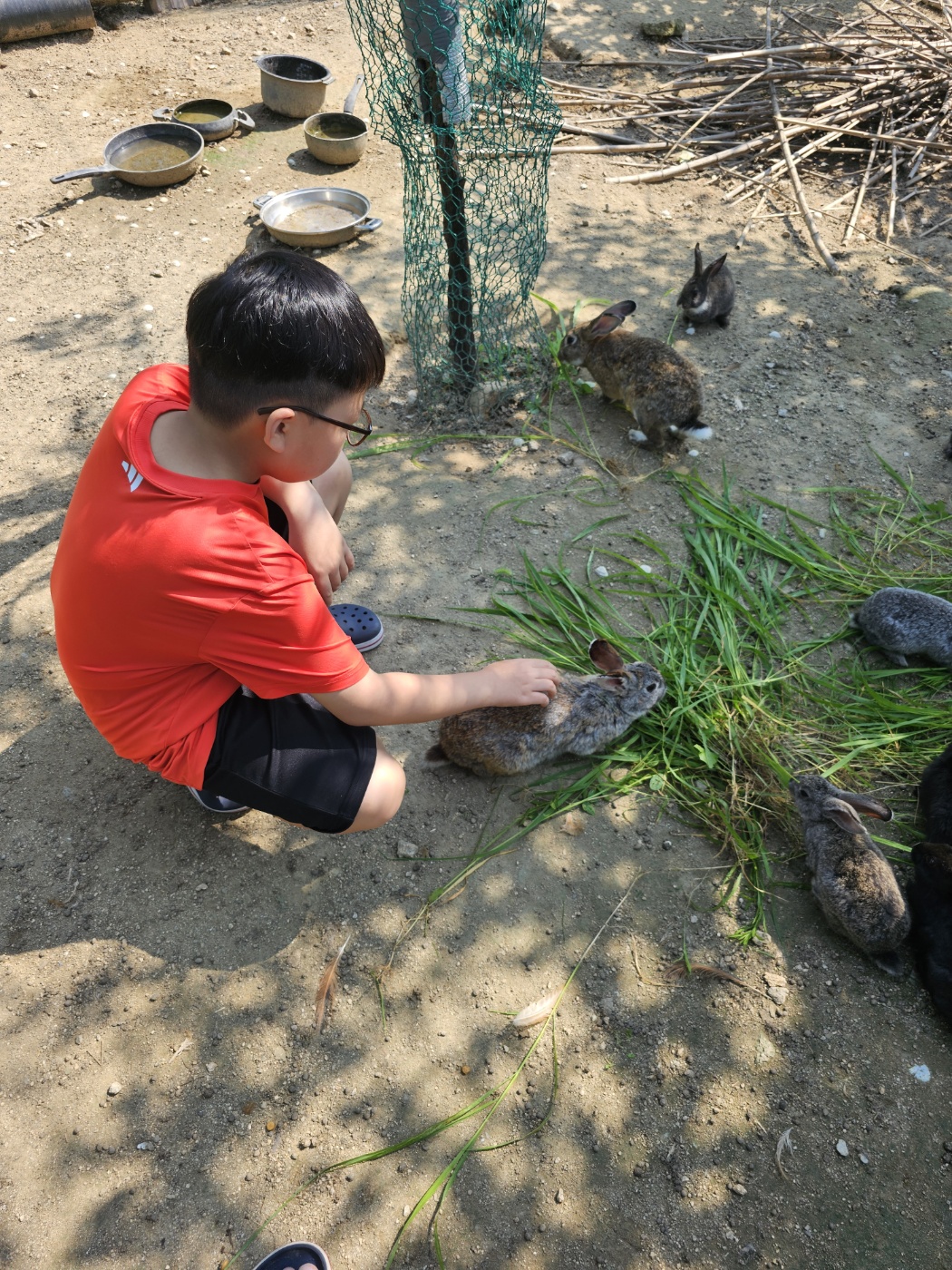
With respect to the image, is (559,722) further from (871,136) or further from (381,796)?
(871,136)

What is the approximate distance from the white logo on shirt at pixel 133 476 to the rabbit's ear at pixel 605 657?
2086 millimetres

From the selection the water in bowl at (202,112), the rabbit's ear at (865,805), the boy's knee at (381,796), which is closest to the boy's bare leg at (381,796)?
the boy's knee at (381,796)

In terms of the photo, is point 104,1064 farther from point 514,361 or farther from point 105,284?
point 105,284

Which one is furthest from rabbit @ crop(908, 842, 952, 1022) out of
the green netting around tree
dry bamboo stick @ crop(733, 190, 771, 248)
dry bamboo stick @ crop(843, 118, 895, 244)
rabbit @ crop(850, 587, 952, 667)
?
dry bamboo stick @ crop(843, 118, 895, 244)

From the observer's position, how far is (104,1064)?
271cm

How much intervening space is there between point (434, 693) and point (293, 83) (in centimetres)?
708

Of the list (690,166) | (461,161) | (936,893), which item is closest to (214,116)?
(461,161)

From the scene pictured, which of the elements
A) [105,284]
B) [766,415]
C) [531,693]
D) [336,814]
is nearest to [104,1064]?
[336,814]

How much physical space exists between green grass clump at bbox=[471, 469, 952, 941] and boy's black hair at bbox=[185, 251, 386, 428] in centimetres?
193

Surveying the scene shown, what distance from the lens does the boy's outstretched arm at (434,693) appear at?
2562mm

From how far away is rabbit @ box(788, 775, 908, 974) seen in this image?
2.90 metres

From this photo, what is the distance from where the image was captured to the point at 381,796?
293cm

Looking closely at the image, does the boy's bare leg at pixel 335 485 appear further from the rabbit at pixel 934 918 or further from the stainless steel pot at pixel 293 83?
the stainless steel pot at pixel 293 83

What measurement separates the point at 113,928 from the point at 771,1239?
2415 mm
